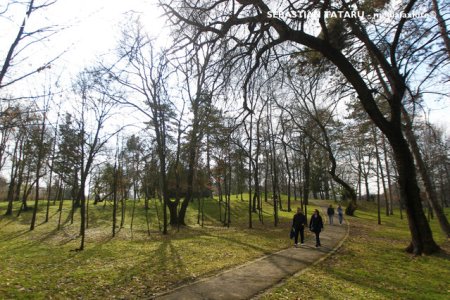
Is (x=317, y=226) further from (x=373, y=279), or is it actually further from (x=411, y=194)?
(x=373, y=279)

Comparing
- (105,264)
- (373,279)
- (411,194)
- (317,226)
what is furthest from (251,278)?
(411,194)

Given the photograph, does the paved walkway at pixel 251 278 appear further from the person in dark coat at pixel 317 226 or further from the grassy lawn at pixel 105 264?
the person in dark coat at pixel 317 226

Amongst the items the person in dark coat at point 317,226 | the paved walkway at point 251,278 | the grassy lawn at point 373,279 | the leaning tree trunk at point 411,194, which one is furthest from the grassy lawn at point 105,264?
the leaning tree trunk at point 411,194

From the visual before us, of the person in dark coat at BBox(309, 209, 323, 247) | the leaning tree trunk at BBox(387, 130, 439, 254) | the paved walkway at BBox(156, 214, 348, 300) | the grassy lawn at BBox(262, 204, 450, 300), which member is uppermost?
the leaning tree trunk at BBox(387, 130, 439, 254)

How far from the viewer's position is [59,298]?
7070 millimetres

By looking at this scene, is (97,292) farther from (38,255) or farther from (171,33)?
(38,255)

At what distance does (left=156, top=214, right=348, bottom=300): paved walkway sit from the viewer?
6.93m

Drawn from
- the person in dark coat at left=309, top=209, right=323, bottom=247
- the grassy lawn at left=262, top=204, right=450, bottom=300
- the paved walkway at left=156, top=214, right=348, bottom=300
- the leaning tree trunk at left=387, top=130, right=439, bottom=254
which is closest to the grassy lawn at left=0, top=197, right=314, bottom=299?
the paved walkway at left=156, top=214, right=348, bottom=300

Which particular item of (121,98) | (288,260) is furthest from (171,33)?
(121,98)

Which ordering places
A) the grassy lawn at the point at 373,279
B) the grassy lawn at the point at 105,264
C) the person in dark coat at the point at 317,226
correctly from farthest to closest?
the person in dark coat at the point at 317,226 < the grassy lawn at the point at 105,264 < the grassy lawn at the point at 373,279

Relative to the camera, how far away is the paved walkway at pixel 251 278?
22.7 feet

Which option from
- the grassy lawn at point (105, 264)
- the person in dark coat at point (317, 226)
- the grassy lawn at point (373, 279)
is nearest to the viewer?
the grassy lawn at point (373, 279)

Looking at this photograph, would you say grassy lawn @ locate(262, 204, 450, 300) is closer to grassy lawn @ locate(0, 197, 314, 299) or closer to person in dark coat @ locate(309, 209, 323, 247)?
person in dark coat @ locate(309, 209, 323, 247)

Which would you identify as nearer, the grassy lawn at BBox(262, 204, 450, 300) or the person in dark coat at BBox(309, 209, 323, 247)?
the grassy lawn at BBox(262, 204, 450, 300)
